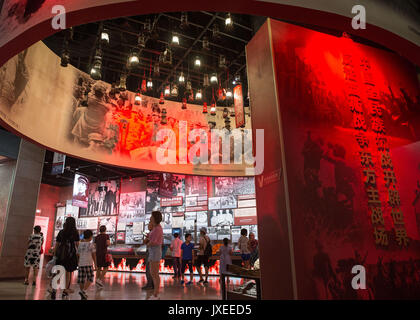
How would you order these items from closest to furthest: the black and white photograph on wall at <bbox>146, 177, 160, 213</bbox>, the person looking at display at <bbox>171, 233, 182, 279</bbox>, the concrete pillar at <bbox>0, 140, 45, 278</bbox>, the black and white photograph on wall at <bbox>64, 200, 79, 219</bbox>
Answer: the concrete pillar at <bbox>0, 140, 45, 278</bbox>
the person looking at display at <bbox>171, 233, 182, 279</bbox>
the black and white photograph on wall at <bbox>146, 177, 160, 213</bbox>
the black and white photograph on wall at <bbox>64, 200, 79, 219</bbox>

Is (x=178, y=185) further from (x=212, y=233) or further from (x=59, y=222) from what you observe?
(x=59, y=222)

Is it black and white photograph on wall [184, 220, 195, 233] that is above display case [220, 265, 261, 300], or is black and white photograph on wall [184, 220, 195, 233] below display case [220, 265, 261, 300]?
above

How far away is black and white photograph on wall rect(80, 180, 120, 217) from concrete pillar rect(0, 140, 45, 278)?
8.83 metres

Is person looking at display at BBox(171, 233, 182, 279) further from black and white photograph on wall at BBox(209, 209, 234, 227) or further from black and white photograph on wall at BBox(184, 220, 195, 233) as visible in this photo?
black and white photograph on wall at BBox(184, 220, 195, 233)

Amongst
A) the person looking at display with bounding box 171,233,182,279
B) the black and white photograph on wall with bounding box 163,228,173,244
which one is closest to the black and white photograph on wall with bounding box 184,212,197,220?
the black and white photograph on wall with bounding box 163,228,173,244

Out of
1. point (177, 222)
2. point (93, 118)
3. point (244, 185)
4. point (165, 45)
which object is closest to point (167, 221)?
point (177, 222)

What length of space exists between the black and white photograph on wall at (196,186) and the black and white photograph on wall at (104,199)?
534 cm

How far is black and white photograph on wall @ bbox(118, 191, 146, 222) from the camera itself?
1744cm

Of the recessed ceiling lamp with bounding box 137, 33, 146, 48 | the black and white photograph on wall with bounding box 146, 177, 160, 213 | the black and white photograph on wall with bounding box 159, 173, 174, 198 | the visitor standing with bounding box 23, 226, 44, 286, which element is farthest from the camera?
the black and white photograph on wall with bounding box 146, 177, 160, 213

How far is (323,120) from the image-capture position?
4.14 meters

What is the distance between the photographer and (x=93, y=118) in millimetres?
9430

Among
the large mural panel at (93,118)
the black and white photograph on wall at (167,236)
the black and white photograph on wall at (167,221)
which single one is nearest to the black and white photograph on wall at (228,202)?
the black and white photograph on wall at (167,221)
